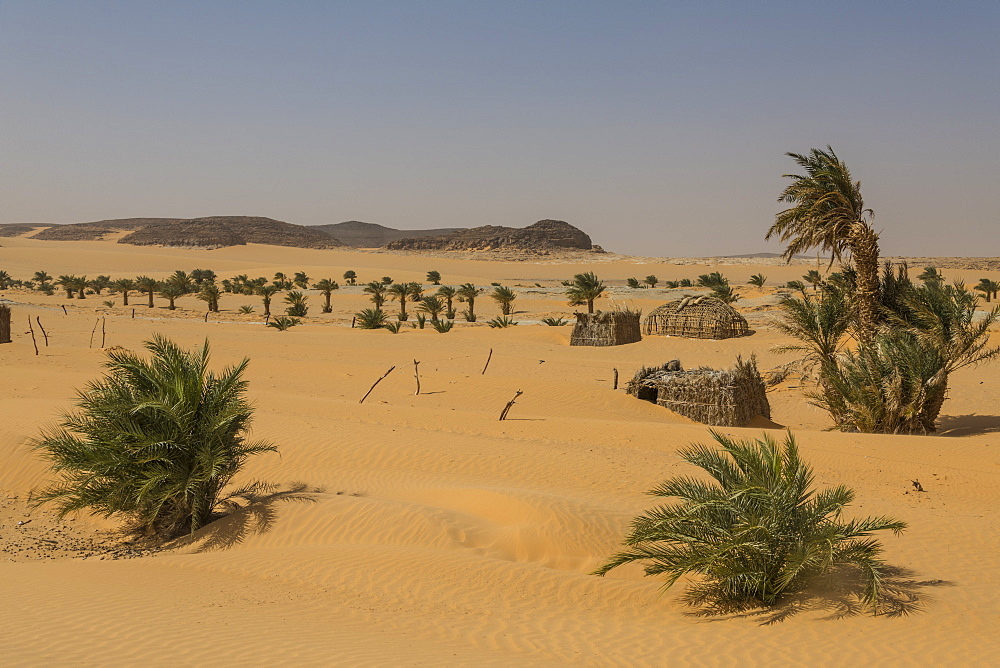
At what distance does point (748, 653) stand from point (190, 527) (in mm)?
6540

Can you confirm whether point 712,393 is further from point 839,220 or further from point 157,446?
point 157,446

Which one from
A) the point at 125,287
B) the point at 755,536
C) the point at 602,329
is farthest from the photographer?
the point at 125,287

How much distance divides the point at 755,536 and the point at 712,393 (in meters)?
10.1

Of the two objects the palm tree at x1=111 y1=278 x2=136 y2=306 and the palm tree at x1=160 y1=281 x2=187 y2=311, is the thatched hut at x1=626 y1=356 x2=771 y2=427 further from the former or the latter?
the palm tree at x1=111 y1=278 x2=136 y2=306

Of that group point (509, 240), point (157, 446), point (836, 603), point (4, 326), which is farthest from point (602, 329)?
point (509, 240)

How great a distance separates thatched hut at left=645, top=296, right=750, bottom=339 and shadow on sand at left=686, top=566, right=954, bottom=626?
75.9ft

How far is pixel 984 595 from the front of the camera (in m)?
6.43

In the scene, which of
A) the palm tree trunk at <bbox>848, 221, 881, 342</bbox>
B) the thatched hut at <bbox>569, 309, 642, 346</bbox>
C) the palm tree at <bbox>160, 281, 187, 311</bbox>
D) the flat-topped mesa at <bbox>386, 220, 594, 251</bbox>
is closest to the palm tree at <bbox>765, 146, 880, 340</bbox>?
the palm tree trunk at <bbox>848, 221, 881, 342</bbox>

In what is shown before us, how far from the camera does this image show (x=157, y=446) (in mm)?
8742

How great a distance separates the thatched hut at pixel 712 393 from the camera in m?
15.9

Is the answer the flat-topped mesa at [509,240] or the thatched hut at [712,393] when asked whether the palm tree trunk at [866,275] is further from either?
the flat-topped mesa at [509,240]

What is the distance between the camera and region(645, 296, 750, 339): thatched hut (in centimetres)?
2947

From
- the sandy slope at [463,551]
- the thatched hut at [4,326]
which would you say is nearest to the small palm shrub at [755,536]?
the sandy slope at [463,551]

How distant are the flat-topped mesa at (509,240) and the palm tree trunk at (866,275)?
117652 millimetres
